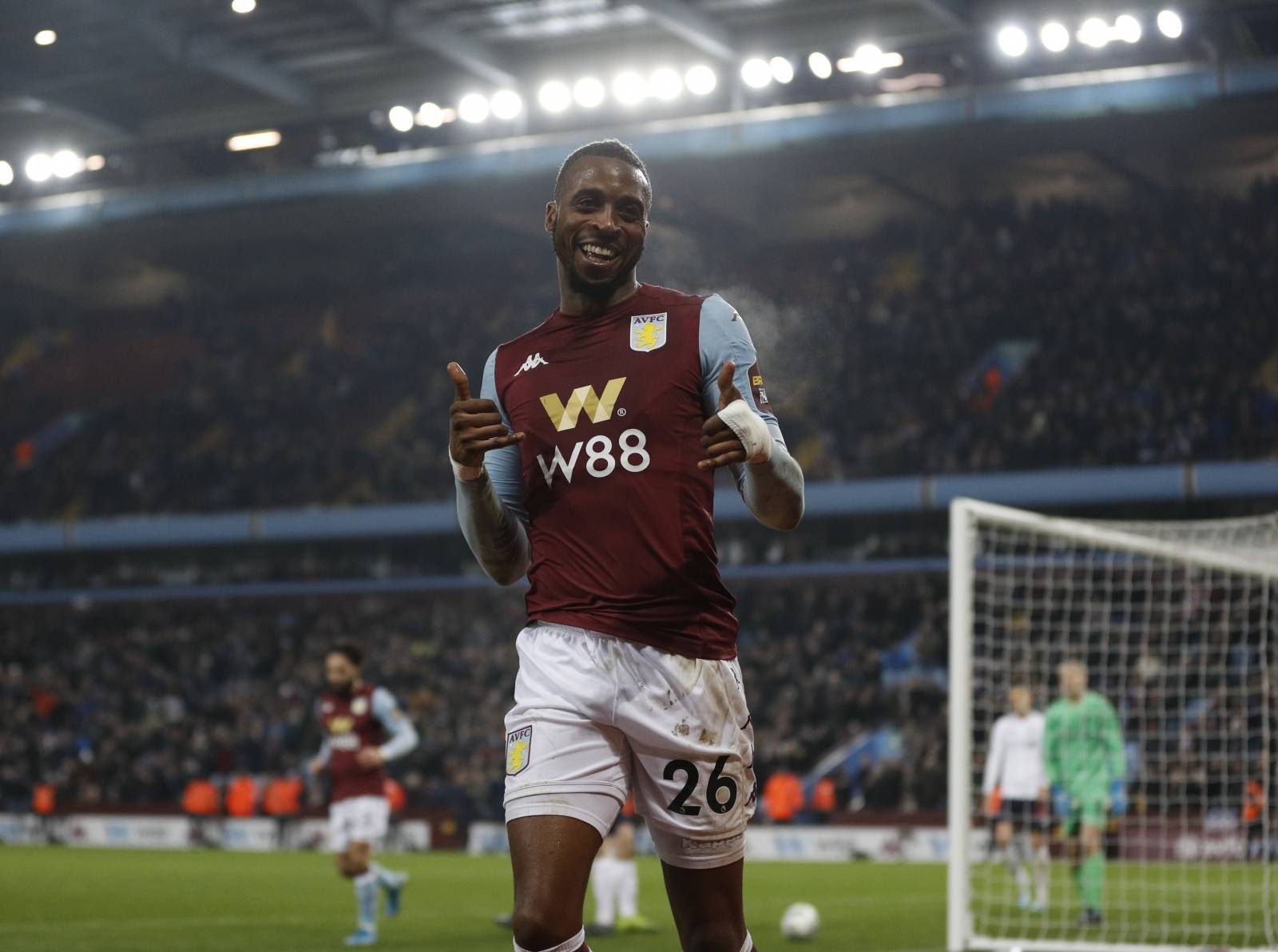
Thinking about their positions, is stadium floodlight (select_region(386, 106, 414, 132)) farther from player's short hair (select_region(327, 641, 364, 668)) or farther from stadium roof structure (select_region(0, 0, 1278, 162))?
player's short hair (select_region(327, 641, 364, 668))

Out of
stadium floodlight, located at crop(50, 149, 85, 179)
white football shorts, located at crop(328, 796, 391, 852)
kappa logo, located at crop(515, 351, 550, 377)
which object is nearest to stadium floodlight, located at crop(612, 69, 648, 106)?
stadium floodlight, located at crop(50, 149, 85, 179)

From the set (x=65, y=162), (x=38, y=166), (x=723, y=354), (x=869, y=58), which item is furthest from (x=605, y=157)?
(x=65, y=162)

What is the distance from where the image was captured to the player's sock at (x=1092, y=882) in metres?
10.5

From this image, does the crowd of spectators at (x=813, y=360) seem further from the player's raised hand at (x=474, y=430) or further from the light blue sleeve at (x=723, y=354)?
the player's raised hand at (x=474, y=430)

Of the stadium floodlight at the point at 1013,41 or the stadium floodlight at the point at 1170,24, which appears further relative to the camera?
the stadium floodlight at the point at 1013,41

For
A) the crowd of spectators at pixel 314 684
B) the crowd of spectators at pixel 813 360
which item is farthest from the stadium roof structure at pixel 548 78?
the crowd of spectators at pixel 314 684

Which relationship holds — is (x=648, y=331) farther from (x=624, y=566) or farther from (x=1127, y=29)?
(x=1127, y=29)

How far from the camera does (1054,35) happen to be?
949 inches

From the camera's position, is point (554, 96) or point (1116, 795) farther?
point (554, 96)

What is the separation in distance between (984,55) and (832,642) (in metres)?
9.09

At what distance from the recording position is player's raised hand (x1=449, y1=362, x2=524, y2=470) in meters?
3.55

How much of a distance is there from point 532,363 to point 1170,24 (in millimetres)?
22028

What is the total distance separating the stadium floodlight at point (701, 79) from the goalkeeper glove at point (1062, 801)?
54.3 feet

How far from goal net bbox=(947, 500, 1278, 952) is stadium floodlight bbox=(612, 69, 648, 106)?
863cm
